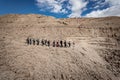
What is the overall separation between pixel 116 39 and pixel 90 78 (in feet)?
41.8

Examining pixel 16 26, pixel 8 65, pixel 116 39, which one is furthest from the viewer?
pixel 16 26

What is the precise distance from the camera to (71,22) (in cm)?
3291

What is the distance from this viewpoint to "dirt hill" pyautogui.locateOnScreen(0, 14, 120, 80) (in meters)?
16.7

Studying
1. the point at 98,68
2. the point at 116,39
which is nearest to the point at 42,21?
the point at 116,39

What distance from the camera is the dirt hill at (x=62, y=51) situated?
1671cm

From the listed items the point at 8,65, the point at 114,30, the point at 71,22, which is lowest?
the point at 8,65

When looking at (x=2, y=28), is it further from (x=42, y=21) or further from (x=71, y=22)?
(x=71, y=22)

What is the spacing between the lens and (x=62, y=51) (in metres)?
20.7

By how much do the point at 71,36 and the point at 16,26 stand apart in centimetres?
1176

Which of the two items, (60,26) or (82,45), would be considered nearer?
(82,45)

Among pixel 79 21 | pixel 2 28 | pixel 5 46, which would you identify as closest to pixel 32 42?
pixel 5 46

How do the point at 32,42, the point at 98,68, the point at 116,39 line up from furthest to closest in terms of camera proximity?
the point at 116,39
the point at 32,42
the point at 98,68

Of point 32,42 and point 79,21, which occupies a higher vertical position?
point 79,21

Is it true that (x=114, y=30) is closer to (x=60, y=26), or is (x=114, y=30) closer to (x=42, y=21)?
(x=60, y=26)
